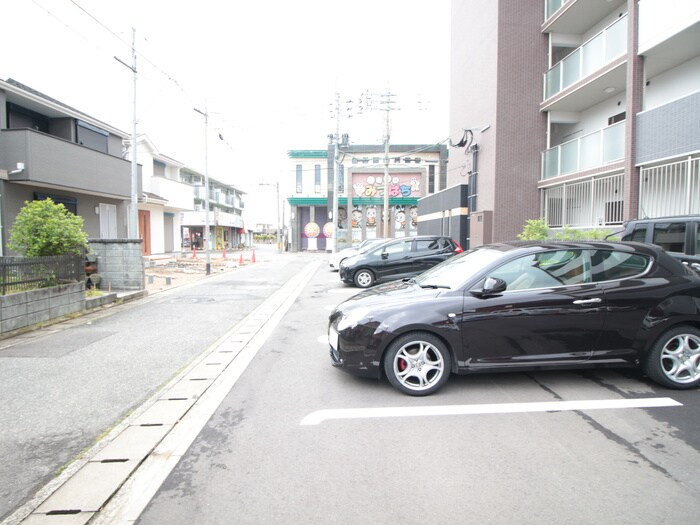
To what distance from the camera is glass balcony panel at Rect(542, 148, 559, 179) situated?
56.7 feet

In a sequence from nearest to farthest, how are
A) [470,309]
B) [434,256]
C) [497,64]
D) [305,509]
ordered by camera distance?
[305,509]
[470,309]
[434,256]
[497,64]

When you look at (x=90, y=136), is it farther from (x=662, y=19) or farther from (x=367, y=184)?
(x=367, y=184)

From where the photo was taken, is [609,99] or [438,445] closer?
[438,445]

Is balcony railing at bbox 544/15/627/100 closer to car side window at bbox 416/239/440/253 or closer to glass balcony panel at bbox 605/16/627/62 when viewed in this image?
glass balcony panel at bbox 605/16/627/62

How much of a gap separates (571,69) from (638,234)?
34.6 ft

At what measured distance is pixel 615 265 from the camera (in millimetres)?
4949

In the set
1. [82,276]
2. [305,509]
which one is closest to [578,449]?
[305,509]

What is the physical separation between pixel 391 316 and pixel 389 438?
1.31 meters

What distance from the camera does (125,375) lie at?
18.2 ft

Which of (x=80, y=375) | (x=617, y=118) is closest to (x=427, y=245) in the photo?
(x=617, y=118)

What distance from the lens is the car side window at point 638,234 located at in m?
8.37

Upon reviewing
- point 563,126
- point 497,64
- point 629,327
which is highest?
point 497,64

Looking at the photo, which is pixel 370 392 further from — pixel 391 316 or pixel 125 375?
pixel 125 375

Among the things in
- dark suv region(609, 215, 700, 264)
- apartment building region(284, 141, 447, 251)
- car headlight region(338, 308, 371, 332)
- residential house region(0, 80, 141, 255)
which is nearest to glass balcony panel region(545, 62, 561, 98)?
dark suv region(609, 215, 700, 264)
